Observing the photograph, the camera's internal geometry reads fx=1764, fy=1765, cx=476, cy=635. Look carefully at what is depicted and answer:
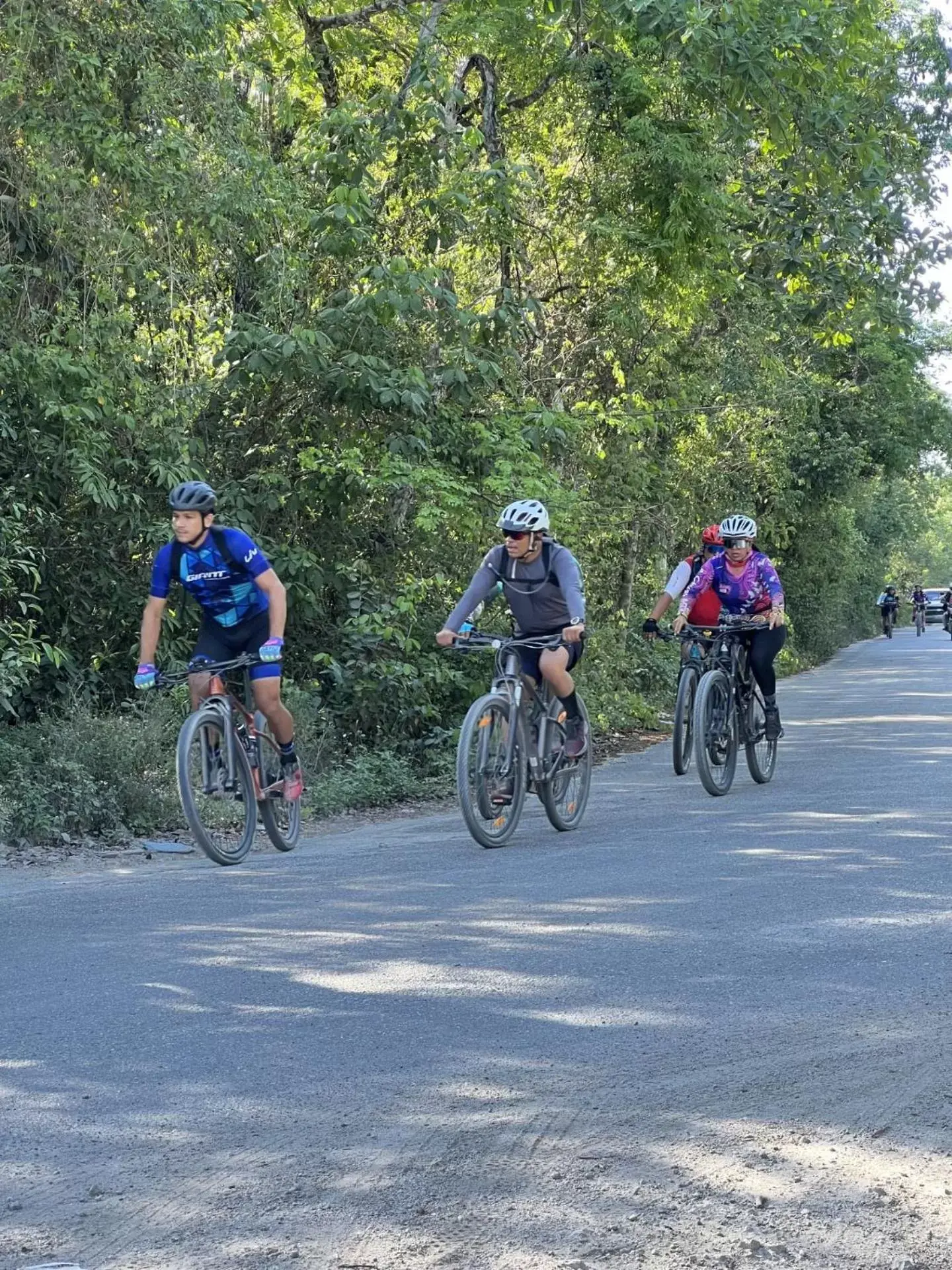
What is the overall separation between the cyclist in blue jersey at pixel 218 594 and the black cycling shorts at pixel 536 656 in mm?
1639

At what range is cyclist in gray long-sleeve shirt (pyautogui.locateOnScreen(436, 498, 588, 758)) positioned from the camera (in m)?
10.7

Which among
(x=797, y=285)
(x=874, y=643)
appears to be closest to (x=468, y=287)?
(x=797, y=285)

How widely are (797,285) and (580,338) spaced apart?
9.04ft

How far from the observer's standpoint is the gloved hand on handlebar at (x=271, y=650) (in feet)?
31.5

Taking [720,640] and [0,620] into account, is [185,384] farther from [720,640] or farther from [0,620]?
[720,640]

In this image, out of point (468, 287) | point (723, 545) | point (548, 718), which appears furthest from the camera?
point (468, 287)

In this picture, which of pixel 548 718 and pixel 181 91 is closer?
pixel 548 718

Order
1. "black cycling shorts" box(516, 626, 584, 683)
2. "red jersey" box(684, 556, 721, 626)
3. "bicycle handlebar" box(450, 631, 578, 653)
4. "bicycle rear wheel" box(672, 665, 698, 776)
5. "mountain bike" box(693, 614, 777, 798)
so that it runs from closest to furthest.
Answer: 1. "bicycle handlebar" box(450, 631, 578, 653)
2. "black cycling shorts" box(516, 626, 584, 683)
3. "mountain bike" box(693, 614, 777, 798)
4. "bicycle rear wheel" box(672, 665, 698, 776)
5. "red jersey" box(684, 556, 721, 626)

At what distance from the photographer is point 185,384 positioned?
46.9 ft

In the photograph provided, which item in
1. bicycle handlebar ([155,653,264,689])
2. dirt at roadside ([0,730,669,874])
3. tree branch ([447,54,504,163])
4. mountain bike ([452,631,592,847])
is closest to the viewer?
bicycle handlebar ([155,653,264,689])

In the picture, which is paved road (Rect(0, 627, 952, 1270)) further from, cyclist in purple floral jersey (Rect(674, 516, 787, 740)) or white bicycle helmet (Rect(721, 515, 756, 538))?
white bicycle helmet (Rect(721, 515, 756, 538))

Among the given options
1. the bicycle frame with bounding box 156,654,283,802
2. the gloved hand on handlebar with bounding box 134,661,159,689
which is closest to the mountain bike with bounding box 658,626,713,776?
the bicycle frame with bounding box 156,654,283,802

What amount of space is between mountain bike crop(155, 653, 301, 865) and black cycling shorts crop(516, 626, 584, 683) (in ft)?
5.47

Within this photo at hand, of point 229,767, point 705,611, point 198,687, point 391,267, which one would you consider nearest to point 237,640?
point 198,687
